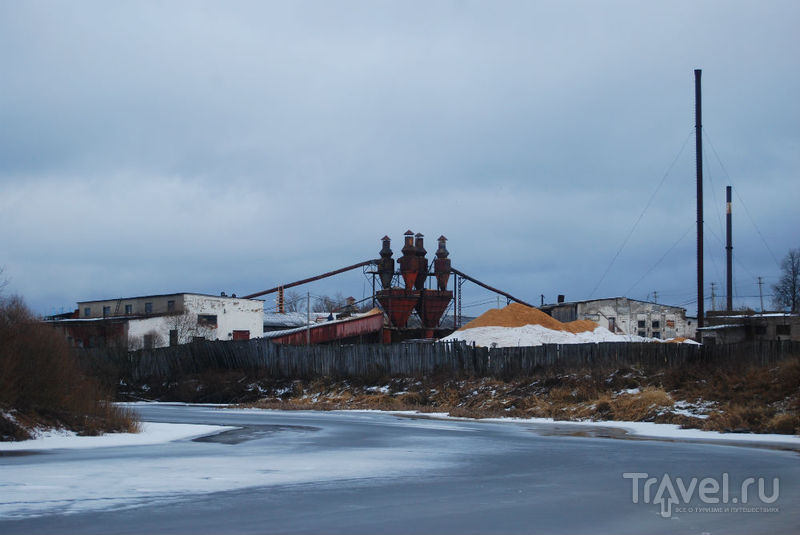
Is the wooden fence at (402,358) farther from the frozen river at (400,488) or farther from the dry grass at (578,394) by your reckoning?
the frozen river at (400,488)

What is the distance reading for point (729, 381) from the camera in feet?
96.6

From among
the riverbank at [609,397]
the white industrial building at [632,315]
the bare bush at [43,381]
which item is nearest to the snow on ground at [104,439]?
the bare bush at [43,381]

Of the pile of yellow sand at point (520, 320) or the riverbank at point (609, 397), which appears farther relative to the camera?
the pile of yellow sand at point (520, 320)

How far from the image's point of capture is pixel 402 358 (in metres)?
46.3

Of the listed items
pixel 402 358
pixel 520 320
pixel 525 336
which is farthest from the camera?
pixel 520 320

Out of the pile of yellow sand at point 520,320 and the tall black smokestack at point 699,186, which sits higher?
the tall black smokestack at point 699,186

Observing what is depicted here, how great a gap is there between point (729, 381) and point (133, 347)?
51.2 m

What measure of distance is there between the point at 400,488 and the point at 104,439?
419 inches

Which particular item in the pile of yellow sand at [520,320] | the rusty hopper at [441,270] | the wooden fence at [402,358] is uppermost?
the rusty hopper at [441,270]

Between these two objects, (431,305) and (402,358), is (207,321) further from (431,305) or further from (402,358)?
(402,358)

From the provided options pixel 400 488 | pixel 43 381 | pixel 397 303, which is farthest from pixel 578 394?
pixel 397 303

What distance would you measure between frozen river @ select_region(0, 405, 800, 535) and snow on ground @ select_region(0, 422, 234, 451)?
1049mm

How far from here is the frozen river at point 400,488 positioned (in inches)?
380

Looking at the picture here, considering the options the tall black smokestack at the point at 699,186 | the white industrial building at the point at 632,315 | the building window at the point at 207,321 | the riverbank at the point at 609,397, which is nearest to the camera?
the riverbank at the point at 609,397
